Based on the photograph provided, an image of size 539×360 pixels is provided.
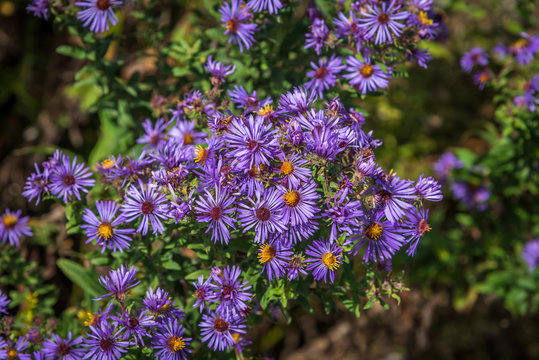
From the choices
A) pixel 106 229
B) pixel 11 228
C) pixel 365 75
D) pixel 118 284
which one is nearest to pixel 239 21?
pixel 365 75

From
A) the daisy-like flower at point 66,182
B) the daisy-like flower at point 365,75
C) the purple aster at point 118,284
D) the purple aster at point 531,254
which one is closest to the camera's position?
the purple aster at point 118,284

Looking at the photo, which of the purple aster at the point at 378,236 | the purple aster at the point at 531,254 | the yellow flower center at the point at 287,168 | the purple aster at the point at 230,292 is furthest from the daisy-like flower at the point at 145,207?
the purple aster at the point at 531,254

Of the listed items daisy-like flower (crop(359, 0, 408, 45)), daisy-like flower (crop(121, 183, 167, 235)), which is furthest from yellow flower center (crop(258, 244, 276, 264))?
daisy-like flower (crop(359, 0, 408, 45))

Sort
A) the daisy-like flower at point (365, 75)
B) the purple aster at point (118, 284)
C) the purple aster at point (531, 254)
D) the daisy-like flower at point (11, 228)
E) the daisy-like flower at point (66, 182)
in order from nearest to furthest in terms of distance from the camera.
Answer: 1. the purple aster at point (118, 284)
2. the daisy-like flower at point (66, 182)
3. the daisy-like flower at point (365, 75)
4. the daisy-like flower at point (11, 228)
5. the purple aster at point (531, 254)

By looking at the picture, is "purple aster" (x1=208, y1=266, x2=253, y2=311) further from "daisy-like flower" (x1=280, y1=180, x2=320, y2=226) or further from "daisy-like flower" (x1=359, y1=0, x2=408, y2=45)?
"daisy-like flower" (x1=359, y1=0, x2=408, y2=45)

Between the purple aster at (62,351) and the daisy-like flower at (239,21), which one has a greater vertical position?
the daisy-like flower at (239,21)

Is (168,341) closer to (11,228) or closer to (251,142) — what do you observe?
(251,142)

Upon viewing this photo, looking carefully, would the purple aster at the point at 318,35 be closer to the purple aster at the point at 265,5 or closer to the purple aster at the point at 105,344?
the purple aster at the point at 265,5
